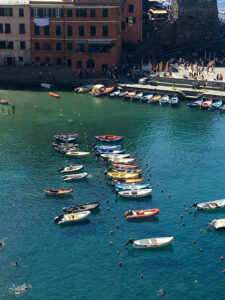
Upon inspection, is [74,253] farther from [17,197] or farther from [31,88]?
[31,88]

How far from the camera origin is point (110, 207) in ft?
304

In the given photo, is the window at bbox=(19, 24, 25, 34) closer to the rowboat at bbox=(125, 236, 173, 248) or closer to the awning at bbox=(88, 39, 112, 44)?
the awning at bbox=(88, 39, 112, 44)

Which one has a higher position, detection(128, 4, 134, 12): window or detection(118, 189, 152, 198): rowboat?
detection(128, 4, 134, 12): window

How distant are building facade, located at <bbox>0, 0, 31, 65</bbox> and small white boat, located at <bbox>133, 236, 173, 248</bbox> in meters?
83.5

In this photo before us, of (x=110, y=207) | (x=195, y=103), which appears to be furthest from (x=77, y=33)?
(x=110, y=207)

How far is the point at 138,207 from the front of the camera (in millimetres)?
93062

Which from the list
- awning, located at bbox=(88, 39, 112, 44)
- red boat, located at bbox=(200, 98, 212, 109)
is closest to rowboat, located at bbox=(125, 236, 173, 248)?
red boat, located at bbox=(200, 98, 212, 109)

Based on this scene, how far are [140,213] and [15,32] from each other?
78.1 m

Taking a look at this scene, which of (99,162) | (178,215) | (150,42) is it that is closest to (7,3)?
(150,42)

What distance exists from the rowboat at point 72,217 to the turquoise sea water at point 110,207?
995 millimetres

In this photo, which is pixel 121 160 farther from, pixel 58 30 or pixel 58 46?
pixel 58 30

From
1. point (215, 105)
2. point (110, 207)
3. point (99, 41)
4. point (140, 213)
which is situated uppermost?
point (99, 41)

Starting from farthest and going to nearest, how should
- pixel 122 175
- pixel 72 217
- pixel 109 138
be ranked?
pixel 109 138, pixel 122 175, pixel 72 217

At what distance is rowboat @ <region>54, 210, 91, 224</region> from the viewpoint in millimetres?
87812
